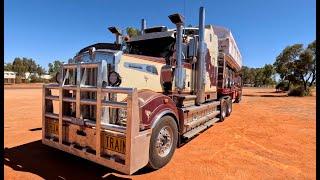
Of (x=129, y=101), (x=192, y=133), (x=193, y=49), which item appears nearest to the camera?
(x=129, y=101)

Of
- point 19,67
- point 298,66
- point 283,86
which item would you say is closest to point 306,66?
point 298,66

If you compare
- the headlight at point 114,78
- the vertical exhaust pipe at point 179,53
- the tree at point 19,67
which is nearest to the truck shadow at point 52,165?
the headlight at point 114,78

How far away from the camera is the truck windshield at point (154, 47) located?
6.84 meters

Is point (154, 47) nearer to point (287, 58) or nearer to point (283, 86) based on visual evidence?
point (287, 58)

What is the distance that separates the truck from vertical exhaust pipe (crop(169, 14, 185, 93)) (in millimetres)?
22

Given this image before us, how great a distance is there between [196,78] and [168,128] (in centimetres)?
254

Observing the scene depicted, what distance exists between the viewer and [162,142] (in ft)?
16.5

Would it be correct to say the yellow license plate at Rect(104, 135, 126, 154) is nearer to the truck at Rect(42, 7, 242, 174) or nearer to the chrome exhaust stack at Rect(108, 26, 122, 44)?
the truck at Rect(42, 7, 242, 174)

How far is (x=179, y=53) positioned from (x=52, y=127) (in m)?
3.13

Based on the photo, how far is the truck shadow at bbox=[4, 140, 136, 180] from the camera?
4.61m
